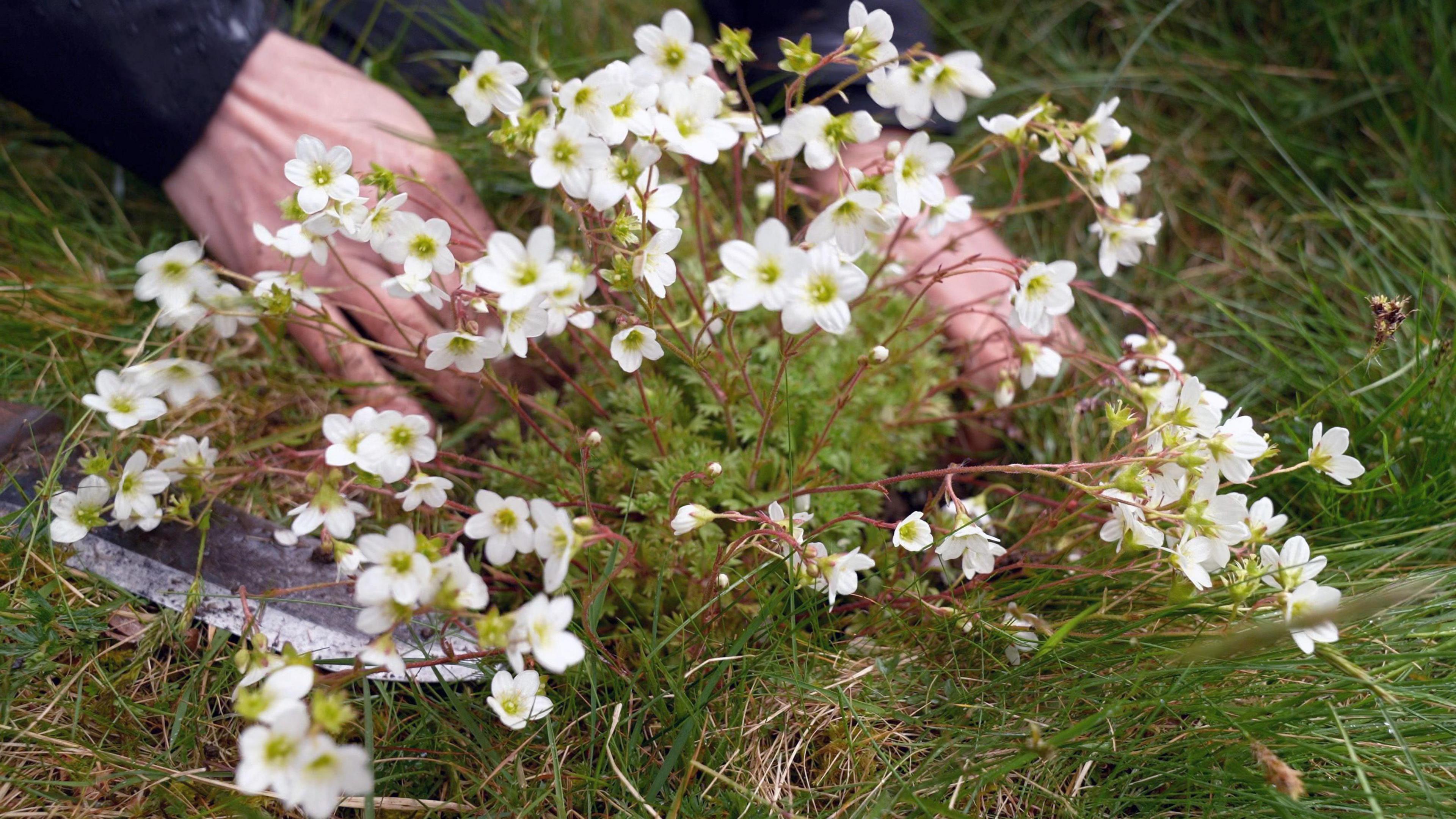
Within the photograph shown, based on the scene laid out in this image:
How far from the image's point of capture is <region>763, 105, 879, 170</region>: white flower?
4.80 ft

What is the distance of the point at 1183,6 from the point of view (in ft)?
10.6

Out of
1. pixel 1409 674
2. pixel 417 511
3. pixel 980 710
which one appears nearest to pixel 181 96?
pixel 417 511

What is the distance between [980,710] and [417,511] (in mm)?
1272

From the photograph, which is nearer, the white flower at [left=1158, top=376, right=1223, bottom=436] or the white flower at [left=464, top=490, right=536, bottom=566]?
the white flower at [left=464, top=490, right=536, bottom=566]

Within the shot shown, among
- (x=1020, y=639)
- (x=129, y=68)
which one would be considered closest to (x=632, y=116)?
(x=1020, y=639)

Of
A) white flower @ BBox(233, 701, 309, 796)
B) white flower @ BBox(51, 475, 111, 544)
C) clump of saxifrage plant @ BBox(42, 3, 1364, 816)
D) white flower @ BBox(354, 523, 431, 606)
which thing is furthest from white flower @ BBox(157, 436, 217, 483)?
white flower @ BBox(233, 701, 309, 796)

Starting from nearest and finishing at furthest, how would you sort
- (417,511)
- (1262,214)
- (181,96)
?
(417,511), (181,96), (1262,214)

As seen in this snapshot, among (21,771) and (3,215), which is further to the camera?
(3,215)

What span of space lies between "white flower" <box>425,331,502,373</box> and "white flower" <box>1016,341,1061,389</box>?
3.55 ft

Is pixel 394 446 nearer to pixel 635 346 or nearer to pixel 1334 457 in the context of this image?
pixel 635 346

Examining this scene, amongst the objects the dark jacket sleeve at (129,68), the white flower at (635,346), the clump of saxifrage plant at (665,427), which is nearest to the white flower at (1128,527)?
the clump of saxifrage plant at (665,427)

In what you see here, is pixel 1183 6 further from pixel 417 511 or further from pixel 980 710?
pixel 417 511

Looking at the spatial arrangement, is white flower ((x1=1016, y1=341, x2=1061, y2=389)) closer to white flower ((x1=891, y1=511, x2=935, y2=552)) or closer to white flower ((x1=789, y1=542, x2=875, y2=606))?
white flower ((x1=891, y1=511, x2=935, y2=552))

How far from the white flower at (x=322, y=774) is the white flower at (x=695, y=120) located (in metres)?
0.99
